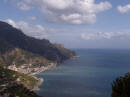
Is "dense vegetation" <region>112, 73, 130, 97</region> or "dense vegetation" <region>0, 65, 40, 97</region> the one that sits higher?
"dense vegetation" <region>112, 73, 130, 97</region>

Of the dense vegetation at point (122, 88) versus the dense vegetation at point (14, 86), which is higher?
the dense vegetation at point (122, 88)

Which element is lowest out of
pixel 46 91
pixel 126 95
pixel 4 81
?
pixel 46 91

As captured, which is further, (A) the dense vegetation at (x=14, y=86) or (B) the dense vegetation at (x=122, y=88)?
(A) the dense vegetation at (x=14, y=86)

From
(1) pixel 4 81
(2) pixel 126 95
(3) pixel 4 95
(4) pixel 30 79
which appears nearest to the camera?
(2) pixel 126 95

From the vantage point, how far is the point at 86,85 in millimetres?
126875

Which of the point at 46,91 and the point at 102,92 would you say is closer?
the point at 102,92

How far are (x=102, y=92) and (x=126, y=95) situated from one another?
90941 mm

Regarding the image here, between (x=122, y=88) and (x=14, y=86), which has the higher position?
(x=122, y=88)

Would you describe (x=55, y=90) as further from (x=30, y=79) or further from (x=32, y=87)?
(x=30, y=79)

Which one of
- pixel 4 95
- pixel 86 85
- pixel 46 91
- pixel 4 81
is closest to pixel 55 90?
pixel 46 91

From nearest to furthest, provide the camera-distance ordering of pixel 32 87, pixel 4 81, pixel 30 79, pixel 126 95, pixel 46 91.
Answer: pixel 126 95 < pixel 4 81 < pixel 46 91 < pixel 32 87 < pixel 30 79

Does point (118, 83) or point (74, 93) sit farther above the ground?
point (118, 83)

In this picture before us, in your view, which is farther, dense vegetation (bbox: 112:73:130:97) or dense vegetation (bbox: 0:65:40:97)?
dense vegetation (bbox: 0:65:40:97)

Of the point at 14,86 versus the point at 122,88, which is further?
the point at 14,86
